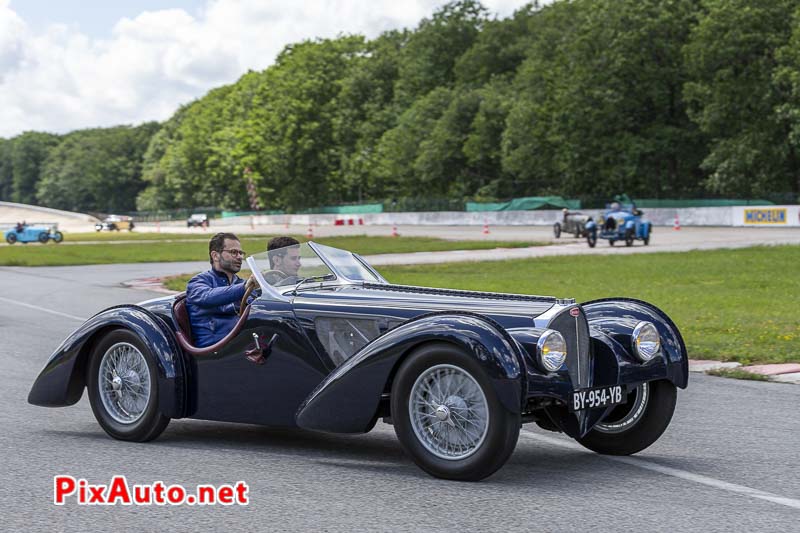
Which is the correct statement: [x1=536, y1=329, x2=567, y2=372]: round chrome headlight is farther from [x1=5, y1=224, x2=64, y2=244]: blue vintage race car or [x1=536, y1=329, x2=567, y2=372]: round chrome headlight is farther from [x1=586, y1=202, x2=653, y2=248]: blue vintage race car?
[x1=5, y1=224, x2=64, y2=244]: blue vintage race car

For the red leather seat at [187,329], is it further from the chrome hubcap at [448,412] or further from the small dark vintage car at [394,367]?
the chrome hubcap at [448,412]

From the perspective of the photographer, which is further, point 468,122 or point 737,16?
point 468,122

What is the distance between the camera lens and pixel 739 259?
27391mm

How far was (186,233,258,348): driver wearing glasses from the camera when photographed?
23.3 ft

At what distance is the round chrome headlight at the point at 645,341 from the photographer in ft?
20.7

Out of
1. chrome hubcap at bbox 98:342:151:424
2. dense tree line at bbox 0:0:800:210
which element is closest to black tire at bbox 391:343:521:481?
chrome hubcap at bbox 98:342:151:424

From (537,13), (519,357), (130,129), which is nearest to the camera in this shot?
(519,357)

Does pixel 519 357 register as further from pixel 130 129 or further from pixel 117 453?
pixel 130 129

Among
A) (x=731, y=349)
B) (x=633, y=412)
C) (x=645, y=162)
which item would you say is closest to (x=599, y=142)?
(x=645, y=162)

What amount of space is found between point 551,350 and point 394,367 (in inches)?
34.7

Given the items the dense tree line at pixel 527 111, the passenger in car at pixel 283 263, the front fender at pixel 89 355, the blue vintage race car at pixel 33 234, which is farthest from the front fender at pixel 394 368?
the blue vintage race car at pixel 33 234

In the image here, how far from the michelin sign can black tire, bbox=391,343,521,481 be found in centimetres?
4869

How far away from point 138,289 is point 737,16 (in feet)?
155

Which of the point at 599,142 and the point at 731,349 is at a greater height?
the point at 599,142
